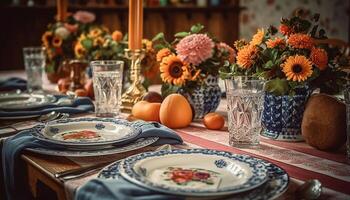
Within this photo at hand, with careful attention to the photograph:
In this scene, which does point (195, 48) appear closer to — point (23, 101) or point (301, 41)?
point (301, 41)

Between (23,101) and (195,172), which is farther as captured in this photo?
(23,101)

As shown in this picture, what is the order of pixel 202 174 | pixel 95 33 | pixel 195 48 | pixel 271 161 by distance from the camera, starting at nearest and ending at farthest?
pixel 202 174 < pixel 271 161 < pixel 195 48 < pixel 95 33

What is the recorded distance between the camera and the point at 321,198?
79 cm

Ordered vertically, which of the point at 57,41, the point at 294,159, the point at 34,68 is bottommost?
the point at 294,159

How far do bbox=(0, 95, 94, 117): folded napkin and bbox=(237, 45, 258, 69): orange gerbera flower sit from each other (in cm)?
53

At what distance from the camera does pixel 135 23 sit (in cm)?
149

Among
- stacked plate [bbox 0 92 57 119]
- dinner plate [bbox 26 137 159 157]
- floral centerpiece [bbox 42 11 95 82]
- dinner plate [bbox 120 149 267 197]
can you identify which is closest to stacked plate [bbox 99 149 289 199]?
dinner plate [bbox 120 149 267 197]

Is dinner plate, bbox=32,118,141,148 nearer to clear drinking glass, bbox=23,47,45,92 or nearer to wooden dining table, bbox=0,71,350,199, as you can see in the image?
wooden dining table, bbox=0,71,350,199

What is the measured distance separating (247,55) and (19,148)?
56 cm

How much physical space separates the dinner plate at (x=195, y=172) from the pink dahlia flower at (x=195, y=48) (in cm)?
47

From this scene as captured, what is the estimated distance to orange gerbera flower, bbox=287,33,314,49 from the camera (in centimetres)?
113

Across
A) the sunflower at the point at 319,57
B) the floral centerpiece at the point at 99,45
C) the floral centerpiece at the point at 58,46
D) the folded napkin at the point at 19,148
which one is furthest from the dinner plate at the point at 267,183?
the floral centerpiece at the point at 58,46

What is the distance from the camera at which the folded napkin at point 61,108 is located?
1.36 metres

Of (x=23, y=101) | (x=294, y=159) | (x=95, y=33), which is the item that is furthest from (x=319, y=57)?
(x=95, y=33)
